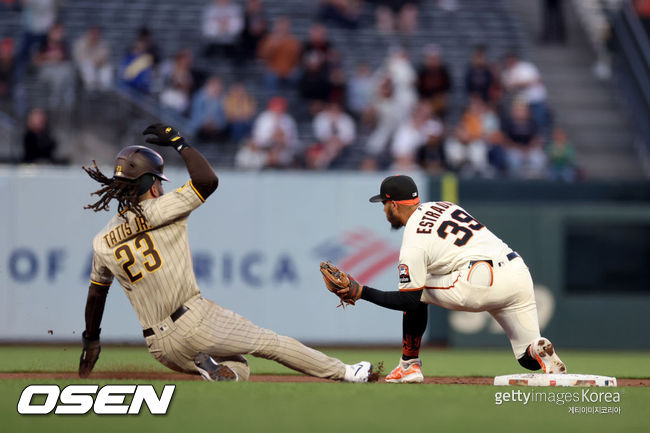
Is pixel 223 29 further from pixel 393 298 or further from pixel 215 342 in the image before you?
pixel 215 342

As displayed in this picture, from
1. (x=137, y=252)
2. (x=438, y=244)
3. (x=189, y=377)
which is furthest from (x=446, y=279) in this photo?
(x=137, y=252)

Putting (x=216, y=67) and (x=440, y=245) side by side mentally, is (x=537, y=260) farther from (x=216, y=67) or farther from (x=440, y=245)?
(x=216, y=67)

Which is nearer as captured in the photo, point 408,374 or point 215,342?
point 215,342

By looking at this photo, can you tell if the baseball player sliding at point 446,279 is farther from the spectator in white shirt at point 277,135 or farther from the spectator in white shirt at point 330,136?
the spectator in white shirt at point 330,136

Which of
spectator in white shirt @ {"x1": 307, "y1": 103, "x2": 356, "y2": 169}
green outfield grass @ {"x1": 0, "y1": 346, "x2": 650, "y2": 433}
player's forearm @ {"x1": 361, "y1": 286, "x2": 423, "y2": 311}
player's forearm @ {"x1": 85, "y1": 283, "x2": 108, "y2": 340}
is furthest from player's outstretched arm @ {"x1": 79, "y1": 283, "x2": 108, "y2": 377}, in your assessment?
spectator in white shirt @ {"x1": 307, "y1": 103, "x2": 356, "y2": 169}

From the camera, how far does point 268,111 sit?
14.7 m

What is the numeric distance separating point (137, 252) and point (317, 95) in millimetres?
9121

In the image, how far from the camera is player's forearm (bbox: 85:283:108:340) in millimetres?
6707

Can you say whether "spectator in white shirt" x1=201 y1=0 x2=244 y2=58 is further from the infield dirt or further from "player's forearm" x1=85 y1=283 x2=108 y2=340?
"player's forearm" x1=85 y1=283 x2=108 y2=340

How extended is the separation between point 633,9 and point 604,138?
7.71ft

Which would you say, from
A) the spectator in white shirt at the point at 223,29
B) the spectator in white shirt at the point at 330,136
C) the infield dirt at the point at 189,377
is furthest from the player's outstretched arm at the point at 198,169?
the spectator in white shirt at the point at 223,29

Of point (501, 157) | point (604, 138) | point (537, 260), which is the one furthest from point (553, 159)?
point (537, 260)

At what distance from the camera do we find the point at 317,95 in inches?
599

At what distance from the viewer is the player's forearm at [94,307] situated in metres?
6.71
